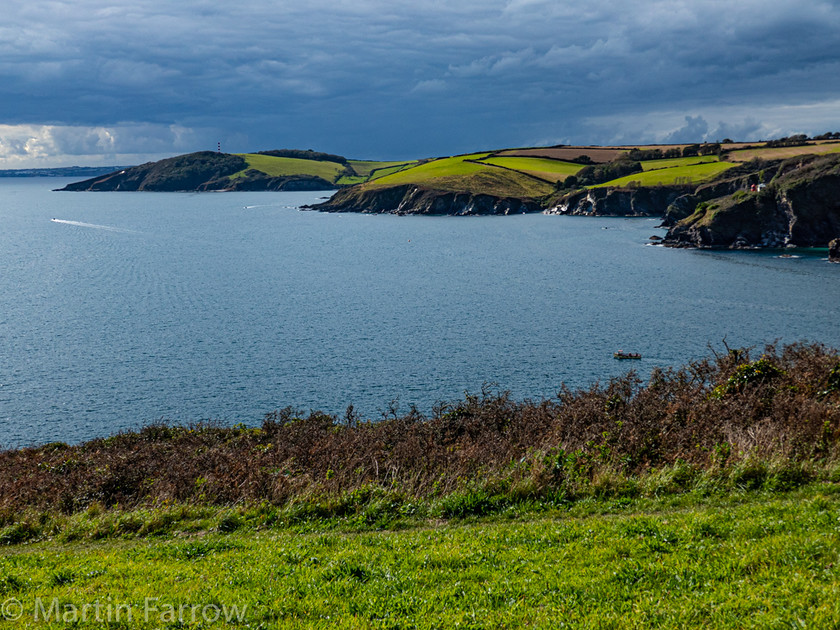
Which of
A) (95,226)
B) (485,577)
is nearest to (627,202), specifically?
(95,226)

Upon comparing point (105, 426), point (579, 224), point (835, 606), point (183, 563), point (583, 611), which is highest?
point (579, 224)

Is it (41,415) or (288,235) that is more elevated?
(288,235)

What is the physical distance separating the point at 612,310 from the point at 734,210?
68.0m

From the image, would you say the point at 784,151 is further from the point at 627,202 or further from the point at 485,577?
the point at 485,577

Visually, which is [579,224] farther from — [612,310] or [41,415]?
[41,415]

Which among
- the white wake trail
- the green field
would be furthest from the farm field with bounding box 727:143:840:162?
the white wake trail

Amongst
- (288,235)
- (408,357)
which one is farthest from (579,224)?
(408,357)

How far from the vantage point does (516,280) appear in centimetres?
8869

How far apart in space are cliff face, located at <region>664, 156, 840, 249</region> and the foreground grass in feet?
391

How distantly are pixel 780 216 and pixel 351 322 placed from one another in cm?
9598

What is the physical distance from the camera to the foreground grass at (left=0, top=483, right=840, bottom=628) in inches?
341

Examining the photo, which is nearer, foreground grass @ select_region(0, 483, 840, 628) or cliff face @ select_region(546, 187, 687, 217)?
foreground grass @ select_region(0, 483, 840, 628)

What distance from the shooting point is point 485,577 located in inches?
400

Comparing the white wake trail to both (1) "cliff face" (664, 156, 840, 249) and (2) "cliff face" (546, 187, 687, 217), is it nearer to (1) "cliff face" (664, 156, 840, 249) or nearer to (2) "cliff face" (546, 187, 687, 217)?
(2) "cliff face" (546, 187, 687, 217)
